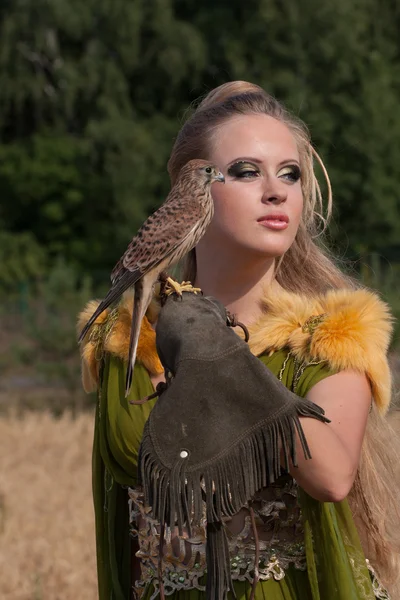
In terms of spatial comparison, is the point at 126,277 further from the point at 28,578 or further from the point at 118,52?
the point at 118,52

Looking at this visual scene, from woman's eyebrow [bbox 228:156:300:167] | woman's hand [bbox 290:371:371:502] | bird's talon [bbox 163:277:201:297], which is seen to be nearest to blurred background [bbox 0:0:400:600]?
woman's eyebrow [bbox 228:156:300:167]

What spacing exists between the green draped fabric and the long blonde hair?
0.58 feet

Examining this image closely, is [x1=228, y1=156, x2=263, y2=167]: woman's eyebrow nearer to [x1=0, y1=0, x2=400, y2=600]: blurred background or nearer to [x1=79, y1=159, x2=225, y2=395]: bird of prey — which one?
[x1=79, y1=159, x2=225, y2=395]: bird of prey

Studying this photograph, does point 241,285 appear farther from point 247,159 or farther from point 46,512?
point 46,512

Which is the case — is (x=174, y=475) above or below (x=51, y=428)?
below

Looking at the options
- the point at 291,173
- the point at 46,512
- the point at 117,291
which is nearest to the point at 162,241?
the point at 117,291

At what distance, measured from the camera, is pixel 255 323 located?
320 cm

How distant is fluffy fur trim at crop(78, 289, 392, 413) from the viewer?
2912 millimetres

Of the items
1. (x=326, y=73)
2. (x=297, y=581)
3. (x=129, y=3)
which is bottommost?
(x=297, y=581)

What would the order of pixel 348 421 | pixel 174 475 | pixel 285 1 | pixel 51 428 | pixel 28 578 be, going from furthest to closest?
1. pixel 285 1
2. pixel 51 428
3. pixel 28 578
4. pixel 348 421
5. pixel 174 475

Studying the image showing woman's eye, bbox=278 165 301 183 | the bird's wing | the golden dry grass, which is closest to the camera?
the bird's wing

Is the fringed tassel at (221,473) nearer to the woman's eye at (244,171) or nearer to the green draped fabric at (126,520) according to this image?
the green draped fabric at (126,520)

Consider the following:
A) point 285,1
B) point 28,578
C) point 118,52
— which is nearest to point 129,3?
point 118,52

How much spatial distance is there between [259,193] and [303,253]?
408 millimetres
